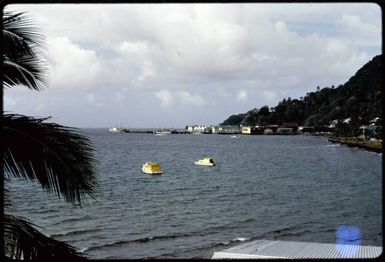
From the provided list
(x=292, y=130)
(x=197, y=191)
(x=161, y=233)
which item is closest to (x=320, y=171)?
(x=197, y=191)

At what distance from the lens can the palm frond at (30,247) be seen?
260cm

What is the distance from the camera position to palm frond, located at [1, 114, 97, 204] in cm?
251

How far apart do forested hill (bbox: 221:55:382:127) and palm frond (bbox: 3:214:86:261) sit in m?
81.4

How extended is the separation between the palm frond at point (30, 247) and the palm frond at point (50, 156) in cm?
26

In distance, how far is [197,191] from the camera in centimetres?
3697

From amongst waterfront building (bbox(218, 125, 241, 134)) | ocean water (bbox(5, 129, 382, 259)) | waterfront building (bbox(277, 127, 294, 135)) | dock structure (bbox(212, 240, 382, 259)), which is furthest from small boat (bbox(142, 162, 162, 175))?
waterfront building (bbox(218, 125, 241, 134))

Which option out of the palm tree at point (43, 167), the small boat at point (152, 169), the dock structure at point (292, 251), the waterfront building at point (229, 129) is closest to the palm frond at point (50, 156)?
the palm tree at point (43, 167)

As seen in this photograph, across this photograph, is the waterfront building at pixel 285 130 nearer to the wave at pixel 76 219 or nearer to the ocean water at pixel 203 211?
the ocean water at pixel 203 211

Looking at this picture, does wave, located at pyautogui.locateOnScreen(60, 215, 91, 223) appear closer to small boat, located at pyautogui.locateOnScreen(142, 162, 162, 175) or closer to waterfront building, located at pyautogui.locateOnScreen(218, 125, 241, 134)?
small boat, located at pyautogui.locateOnScreen(142, 162, 162, 175)

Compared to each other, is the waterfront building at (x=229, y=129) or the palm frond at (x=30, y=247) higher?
the waterfront building at (x=229, y=129)

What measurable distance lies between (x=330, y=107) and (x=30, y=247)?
122577mm

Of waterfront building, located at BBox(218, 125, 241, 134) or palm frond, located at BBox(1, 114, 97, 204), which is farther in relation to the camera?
waterfront building, located at BBox(218, 125, 241, 134)

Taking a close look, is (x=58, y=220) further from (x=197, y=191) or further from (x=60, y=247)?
(x=60, y=247)

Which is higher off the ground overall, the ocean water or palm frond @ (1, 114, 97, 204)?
palm frond @ (1, 114, 97, 204)
